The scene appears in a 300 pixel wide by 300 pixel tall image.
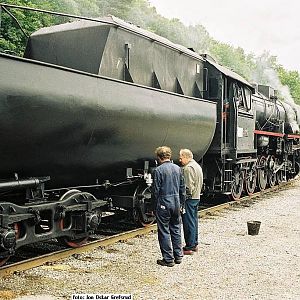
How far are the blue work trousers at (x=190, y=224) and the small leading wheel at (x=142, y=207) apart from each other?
1.32 metres

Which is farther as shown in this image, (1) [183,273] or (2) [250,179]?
(2) [250,179]

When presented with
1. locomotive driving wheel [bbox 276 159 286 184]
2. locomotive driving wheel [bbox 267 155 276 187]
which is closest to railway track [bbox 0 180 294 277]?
locomotive driving wheel [bbox 267 155 276 187]

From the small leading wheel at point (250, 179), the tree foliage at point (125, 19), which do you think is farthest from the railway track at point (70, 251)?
the small leading wheel at point (250, 179)

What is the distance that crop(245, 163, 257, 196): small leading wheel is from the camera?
45.9 feet

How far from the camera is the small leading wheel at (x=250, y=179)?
14.0m

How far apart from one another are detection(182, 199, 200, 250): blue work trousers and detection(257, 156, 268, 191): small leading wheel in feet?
27.7

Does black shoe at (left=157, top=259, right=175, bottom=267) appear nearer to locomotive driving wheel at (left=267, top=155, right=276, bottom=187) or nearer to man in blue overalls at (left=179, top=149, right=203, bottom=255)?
man in blue overalls at (left=179, top=149, right=203, bottom=255)

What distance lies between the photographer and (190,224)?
23.1 ft

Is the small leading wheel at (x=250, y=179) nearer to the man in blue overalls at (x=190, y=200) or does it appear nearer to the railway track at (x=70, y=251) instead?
the railway track at (x=70, y=251)

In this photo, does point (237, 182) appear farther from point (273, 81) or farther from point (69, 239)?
point (273, 81)

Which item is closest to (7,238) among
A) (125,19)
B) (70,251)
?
(70,251)

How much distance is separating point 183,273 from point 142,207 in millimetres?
2571

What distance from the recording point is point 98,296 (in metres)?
4.03

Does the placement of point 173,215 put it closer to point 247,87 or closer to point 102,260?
point 102,260
